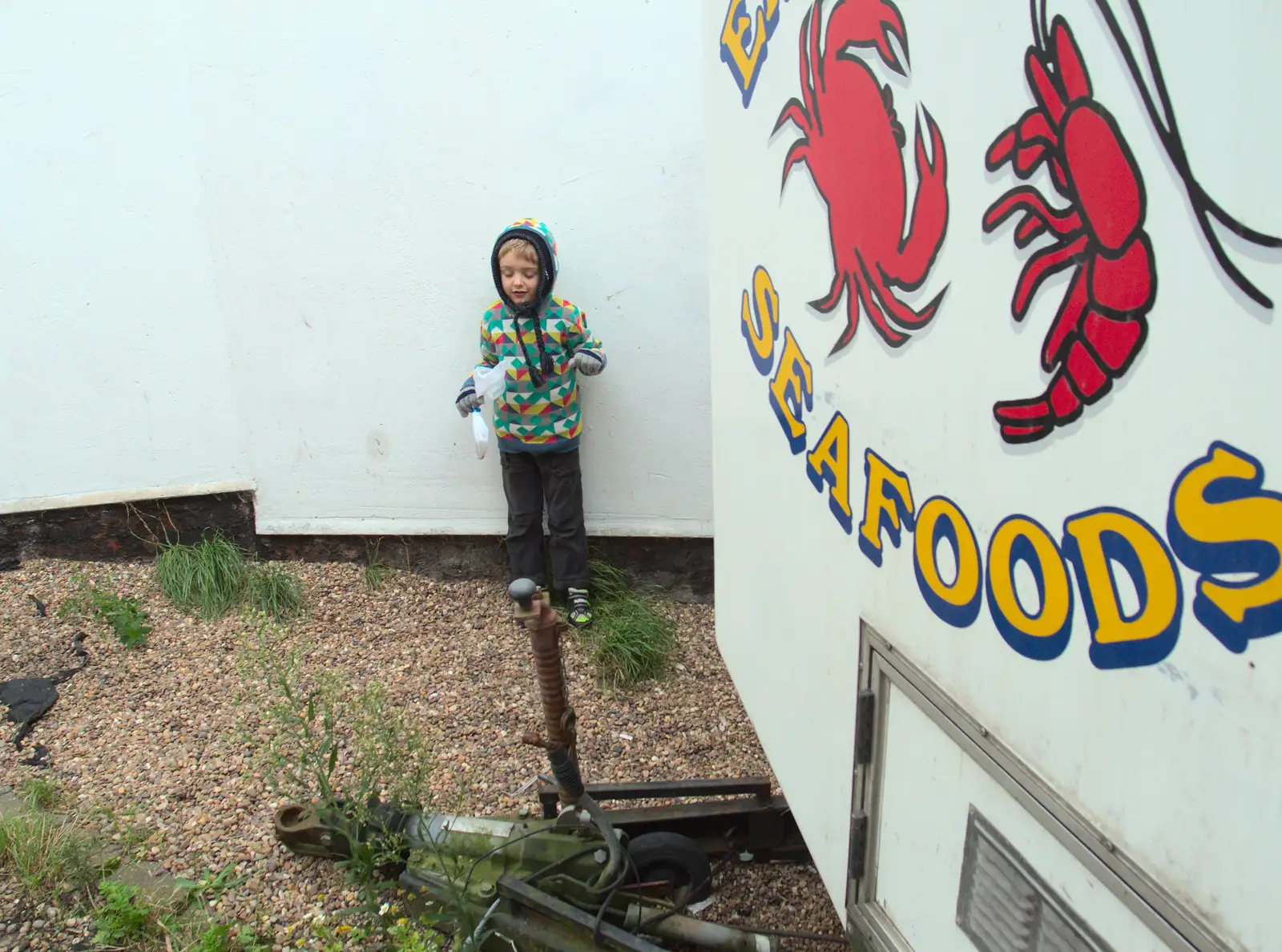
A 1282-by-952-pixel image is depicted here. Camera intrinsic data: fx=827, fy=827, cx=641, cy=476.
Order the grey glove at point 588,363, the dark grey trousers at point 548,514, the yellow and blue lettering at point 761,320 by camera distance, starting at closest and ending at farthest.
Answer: the yellow and blue lettering at point 761,320 < the grey glove at point 588,363 < the dark grey trousers at point 548,514

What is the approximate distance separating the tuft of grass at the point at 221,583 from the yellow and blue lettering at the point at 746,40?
11.2ft

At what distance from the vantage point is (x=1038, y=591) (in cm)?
91

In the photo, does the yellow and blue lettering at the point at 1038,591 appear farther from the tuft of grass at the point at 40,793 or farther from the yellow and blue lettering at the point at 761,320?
the tuft of grass at the point at 40,793

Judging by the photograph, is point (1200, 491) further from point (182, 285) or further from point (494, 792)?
Answer: point (182, 285)

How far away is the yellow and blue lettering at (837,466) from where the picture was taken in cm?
134

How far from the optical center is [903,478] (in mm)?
1169

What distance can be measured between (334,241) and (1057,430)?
149 inches

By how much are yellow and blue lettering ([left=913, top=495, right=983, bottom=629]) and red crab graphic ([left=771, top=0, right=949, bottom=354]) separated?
0.25 metres

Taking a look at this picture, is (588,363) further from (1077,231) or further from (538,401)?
(1077,231)

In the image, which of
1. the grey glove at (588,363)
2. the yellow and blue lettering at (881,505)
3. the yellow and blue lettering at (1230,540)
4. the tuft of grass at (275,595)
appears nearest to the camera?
the yellow and blue lettering at (1230,540)

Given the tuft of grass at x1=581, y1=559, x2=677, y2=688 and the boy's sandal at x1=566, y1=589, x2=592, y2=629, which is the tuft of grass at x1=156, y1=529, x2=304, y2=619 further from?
the tuft of grass at x1=581, y1=559, x2=677, y2=688

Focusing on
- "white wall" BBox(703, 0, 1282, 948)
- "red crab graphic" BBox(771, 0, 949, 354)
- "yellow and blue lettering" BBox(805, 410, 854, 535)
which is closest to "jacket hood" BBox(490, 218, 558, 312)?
"white wall" BBox(703, 0, 1282, 948)

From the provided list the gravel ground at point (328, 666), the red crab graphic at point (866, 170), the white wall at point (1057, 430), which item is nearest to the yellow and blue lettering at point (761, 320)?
the white wall at point (1057, 430)

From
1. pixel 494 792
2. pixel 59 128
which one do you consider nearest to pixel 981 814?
pixel 494 792
